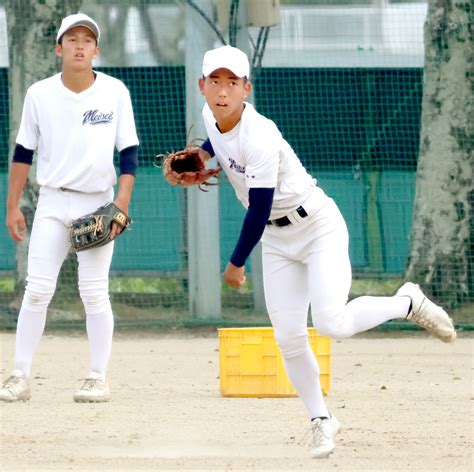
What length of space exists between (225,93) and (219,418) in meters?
1.92

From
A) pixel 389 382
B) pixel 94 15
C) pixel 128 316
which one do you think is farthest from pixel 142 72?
pixel 389 382

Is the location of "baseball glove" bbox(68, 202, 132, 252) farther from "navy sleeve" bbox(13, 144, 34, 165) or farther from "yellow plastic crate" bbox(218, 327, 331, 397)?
"yellow plastic crate" bbox(218, 327, 331, 397)

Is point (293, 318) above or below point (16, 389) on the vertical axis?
above

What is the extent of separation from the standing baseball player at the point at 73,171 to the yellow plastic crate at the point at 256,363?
2.17 ft

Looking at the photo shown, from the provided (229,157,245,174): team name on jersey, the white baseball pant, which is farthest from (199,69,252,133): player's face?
the white baseball pant

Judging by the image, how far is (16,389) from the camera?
7160 millimetres

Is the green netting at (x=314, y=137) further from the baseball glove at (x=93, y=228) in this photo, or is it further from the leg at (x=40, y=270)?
the baseball glove at (x=93, y=228)

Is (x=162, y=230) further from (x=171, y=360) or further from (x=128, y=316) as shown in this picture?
(x=171, y=360)

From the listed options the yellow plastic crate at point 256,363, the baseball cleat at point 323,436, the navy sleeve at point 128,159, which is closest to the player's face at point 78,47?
the navy sleeve at point 128,159

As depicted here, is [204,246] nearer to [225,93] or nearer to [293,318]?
[293,318]

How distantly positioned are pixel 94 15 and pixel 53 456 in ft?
23.5

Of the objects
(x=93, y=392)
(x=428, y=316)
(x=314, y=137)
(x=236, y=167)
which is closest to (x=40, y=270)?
(x=93, y=392)

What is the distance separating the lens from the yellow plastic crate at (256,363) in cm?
740

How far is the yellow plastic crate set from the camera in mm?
7402
